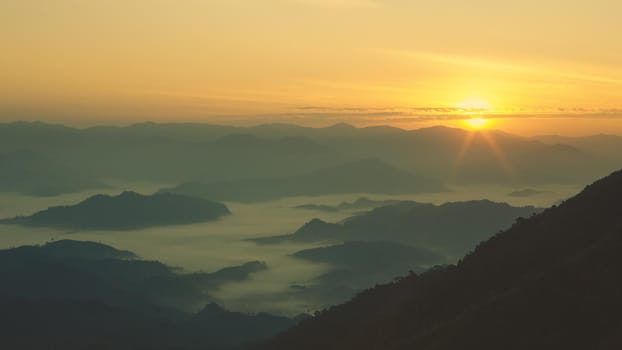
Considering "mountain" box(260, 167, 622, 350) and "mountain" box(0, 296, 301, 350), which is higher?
"mountain" box(260, 167, 622, 350)

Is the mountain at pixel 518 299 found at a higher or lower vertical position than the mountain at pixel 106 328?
higher

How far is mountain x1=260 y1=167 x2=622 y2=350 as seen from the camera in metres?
40.4

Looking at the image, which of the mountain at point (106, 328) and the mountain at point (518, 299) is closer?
the mountain at point (518, 299)

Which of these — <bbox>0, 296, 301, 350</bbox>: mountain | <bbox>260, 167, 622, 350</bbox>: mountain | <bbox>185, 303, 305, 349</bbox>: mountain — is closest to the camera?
<bbox>260, 167, 622, 350</bbox>: mountain

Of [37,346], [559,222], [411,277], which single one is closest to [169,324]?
[37,346]

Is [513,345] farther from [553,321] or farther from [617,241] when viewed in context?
[617,241]

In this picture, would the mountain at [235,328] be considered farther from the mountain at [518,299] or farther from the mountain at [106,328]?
the mountain at [518,299]

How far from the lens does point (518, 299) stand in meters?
44.2

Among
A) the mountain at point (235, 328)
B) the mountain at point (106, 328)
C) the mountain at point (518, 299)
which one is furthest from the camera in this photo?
the mountain at point (235, 328)

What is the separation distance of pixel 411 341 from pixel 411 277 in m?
37.3

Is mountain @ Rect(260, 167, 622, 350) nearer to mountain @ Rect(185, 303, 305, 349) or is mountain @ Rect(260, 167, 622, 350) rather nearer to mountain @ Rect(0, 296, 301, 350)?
mountain @ Rect(0, 296, 301, 350)

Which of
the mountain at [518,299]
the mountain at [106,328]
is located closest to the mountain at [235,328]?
the mountain at [106,328]

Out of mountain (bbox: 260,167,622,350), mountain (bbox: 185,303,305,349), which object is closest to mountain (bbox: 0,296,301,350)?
mountain (bbox: 185,303,305,349)

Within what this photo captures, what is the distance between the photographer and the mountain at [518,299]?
4038 cm
